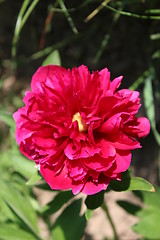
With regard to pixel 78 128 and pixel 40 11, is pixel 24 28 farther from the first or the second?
pixel 78 128

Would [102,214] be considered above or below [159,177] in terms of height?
below

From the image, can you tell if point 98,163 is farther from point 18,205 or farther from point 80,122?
point 18,205

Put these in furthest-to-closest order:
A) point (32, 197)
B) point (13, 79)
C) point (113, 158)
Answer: point (13, 79) < point (32, 197) < point (113, 158)

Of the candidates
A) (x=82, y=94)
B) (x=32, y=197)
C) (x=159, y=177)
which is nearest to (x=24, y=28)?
(x=32, y=197)

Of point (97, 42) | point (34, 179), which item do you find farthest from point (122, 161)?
point (97, 42)

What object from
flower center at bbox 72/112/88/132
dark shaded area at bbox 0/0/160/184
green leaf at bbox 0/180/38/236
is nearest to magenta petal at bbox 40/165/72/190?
flower center at bbox 72/112/88/132

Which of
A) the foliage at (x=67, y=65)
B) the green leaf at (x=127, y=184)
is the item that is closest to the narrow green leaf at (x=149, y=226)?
the foliage at (x=67, y=65)

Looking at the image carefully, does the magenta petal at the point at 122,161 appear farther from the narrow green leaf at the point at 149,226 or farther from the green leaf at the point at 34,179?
the narrow green leaf at the point at 149,226
